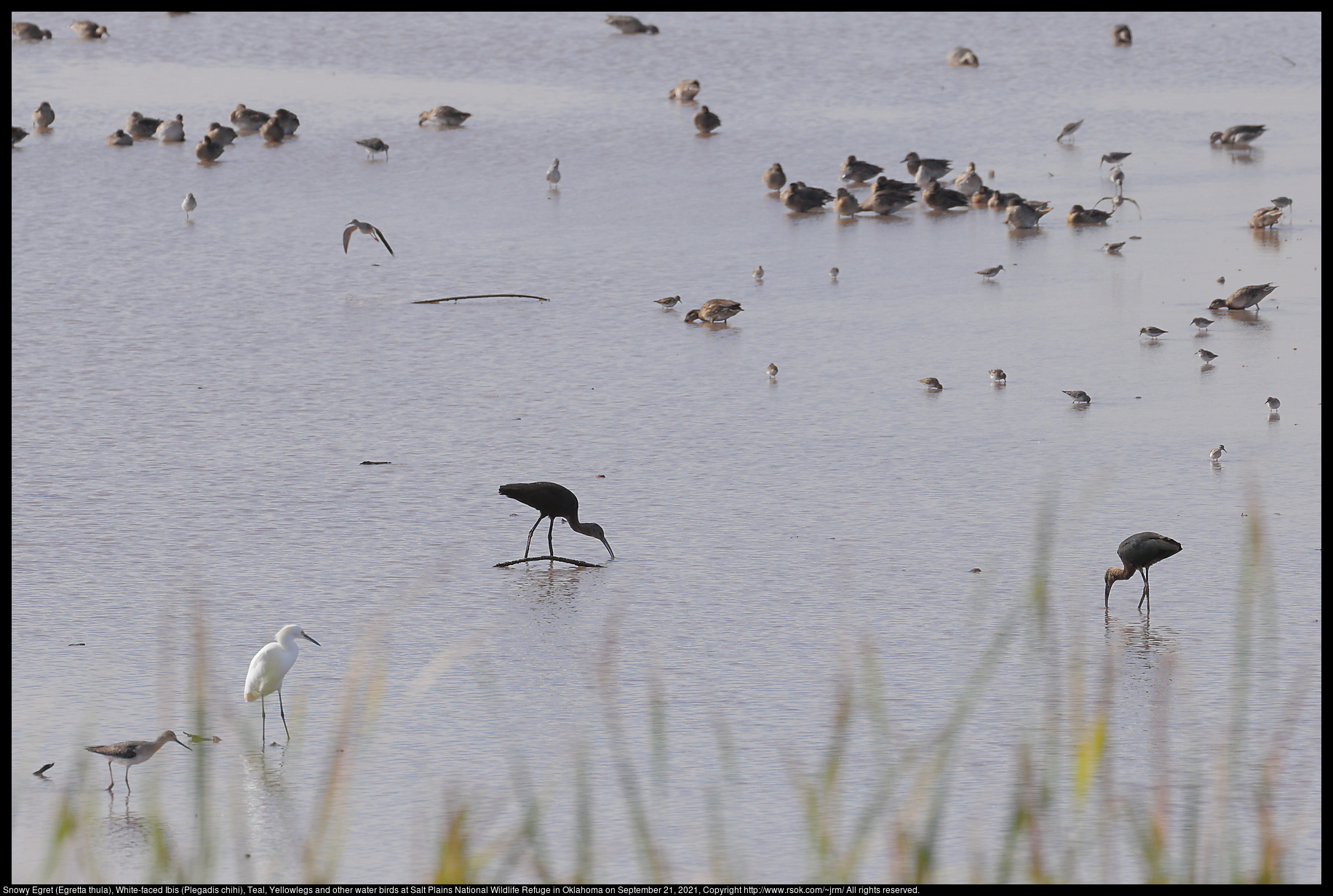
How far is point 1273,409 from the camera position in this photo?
1566cm

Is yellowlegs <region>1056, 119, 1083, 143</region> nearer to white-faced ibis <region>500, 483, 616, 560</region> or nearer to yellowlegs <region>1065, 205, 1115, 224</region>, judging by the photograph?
yellowlegs <region>1065, 205, 1115, 224</region>

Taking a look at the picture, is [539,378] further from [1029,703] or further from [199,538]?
[1029,703]

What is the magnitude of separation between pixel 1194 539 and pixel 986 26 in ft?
134

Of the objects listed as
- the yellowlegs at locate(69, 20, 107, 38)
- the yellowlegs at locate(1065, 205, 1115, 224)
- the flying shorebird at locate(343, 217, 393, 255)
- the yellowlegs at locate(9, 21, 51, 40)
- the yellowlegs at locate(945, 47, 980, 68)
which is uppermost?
the yellowlegs at locate(69, 20, 107, 38)

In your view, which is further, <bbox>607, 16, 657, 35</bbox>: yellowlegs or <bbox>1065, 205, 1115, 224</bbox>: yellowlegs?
<bbox>607, 16, 657, 35</bbox>: yellowlegs

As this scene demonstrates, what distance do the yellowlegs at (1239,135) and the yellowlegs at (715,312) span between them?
49.3 ft

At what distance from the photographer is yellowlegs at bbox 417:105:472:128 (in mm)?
33062

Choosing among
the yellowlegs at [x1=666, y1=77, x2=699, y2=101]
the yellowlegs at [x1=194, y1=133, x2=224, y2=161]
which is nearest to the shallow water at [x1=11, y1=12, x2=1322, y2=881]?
the yellowlegs at [x1=194, y1=133, x2=224, y2=161]

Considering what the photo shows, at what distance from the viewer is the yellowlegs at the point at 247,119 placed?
107ft

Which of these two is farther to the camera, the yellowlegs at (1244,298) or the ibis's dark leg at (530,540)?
the yellowlegs at (1244,298)

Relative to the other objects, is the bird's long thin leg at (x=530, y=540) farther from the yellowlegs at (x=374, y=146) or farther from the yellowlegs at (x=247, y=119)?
the yellowlegs at (x=247, y=119)

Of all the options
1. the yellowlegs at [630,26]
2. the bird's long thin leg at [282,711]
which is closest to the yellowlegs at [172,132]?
the yellowlegs at [630,26]

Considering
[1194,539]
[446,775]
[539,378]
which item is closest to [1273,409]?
[1194,539]

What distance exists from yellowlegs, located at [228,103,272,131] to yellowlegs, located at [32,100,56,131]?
304 centimetres
